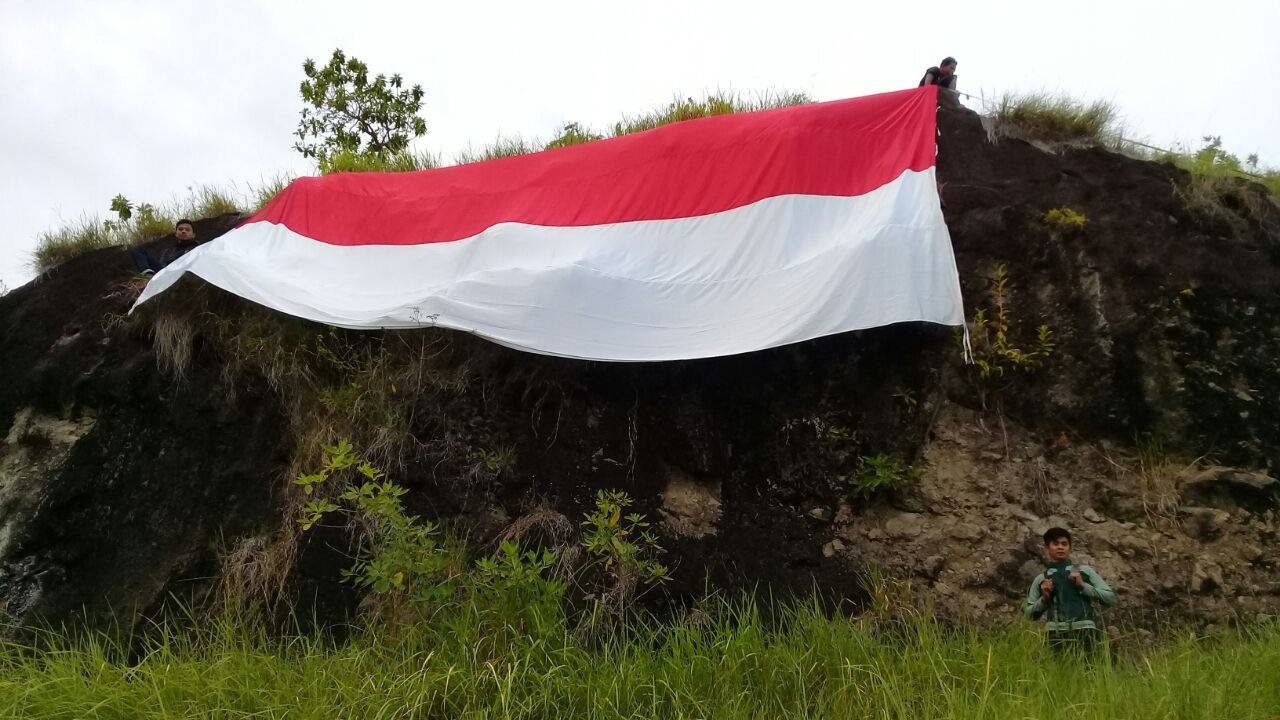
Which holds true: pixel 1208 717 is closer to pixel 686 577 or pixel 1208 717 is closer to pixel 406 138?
pixel 686 577

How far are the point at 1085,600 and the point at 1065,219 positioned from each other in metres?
2.21

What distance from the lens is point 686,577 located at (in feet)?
12.9

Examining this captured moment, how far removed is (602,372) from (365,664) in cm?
190

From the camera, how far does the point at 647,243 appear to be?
177 inches

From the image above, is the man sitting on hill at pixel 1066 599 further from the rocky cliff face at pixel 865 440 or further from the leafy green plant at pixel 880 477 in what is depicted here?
the leafy green plant at pixel 880 477

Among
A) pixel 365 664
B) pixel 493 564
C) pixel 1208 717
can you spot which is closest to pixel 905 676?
pixel 1208 717

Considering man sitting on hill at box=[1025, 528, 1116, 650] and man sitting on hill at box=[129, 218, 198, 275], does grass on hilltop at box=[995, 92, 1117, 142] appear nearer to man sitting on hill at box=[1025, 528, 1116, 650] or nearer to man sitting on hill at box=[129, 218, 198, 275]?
man sitting on hill at box=[1025, 528, 1116, 650]

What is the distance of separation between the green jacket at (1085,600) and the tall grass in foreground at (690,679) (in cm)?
11

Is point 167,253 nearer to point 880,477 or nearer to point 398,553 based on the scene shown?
point 398,553

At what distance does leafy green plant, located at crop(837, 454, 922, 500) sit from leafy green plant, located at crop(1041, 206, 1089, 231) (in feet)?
5.48

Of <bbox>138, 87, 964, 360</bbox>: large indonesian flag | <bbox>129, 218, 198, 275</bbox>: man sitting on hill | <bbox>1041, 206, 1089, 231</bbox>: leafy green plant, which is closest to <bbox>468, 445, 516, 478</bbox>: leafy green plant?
<bbox>138, 87, 964, 360</bbox>: large indonesian flag

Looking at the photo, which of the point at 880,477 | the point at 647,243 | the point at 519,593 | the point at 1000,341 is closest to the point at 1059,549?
the point at 880,477

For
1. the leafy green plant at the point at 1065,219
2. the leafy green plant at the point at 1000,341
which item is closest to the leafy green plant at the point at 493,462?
the leafy green plant at the point at 1000,341

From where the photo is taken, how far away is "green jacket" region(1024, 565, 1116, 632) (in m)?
3.28
